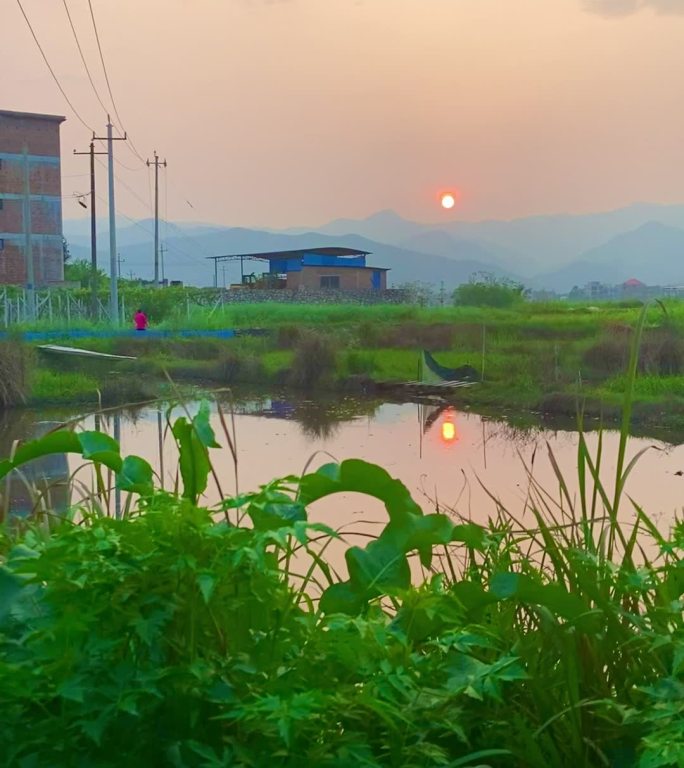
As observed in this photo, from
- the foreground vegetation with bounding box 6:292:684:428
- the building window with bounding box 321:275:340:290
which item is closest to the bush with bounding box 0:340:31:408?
the foreground vegetation with bounding box 6:292:684:428

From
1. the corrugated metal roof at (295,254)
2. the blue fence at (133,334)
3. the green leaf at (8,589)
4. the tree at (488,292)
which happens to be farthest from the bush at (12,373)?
the green leaf at (8,589)

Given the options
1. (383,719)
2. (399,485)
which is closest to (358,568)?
(399,485)

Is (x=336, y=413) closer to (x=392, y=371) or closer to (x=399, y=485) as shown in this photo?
(x=392, y=371)

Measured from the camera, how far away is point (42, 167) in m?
7.59

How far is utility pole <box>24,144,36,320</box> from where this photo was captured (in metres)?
7.49

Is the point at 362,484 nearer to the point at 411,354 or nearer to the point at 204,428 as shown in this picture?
the point at 204,428

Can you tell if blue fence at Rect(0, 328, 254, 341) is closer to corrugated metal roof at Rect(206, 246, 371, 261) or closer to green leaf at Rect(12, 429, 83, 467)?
corrugated metal roof at Rect(206, 246, 371, 261)

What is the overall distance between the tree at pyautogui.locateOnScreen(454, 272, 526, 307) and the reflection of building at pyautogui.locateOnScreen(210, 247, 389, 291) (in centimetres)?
258

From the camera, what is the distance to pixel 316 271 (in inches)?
524

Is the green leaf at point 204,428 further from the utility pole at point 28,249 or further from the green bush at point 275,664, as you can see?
the utility pole at point 28,249

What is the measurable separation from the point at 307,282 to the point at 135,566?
40.7 ft

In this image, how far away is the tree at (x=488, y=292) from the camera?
10.2m

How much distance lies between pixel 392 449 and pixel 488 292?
18.6 ft

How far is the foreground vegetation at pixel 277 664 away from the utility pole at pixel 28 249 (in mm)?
7341
